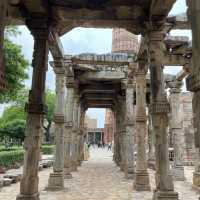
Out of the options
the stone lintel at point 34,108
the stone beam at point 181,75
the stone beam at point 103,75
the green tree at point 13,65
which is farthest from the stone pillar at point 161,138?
the green tree at point 13,65

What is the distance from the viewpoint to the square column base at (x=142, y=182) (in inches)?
399

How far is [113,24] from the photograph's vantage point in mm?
8508

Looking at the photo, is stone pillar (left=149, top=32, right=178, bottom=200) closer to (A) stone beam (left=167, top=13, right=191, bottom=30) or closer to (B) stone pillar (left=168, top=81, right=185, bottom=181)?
(A) stone beam (left=167, top=13, right=191, bottom=30)

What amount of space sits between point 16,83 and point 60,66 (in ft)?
20.9

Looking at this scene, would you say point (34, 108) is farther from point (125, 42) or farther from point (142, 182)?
point (125, 42)

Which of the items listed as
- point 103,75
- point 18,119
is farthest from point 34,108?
point 18,119

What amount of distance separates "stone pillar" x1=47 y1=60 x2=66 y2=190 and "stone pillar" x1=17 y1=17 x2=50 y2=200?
3.03 m

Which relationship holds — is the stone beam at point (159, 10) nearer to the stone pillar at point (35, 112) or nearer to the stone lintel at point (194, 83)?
the stone pillar at point (35, 112)

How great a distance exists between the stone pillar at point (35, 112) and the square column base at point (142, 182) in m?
4.14

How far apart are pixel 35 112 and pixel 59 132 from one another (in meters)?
3.57

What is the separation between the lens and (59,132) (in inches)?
421

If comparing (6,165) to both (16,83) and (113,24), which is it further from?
(113,24)

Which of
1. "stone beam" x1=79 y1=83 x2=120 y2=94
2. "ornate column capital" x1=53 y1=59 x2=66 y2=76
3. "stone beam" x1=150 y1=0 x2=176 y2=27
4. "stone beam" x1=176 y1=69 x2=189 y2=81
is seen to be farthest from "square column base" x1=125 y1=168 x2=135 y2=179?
"stone beam" x1=150 y1=0 x2=176 y2=27

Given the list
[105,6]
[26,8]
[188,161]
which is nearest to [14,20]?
[26,8]
